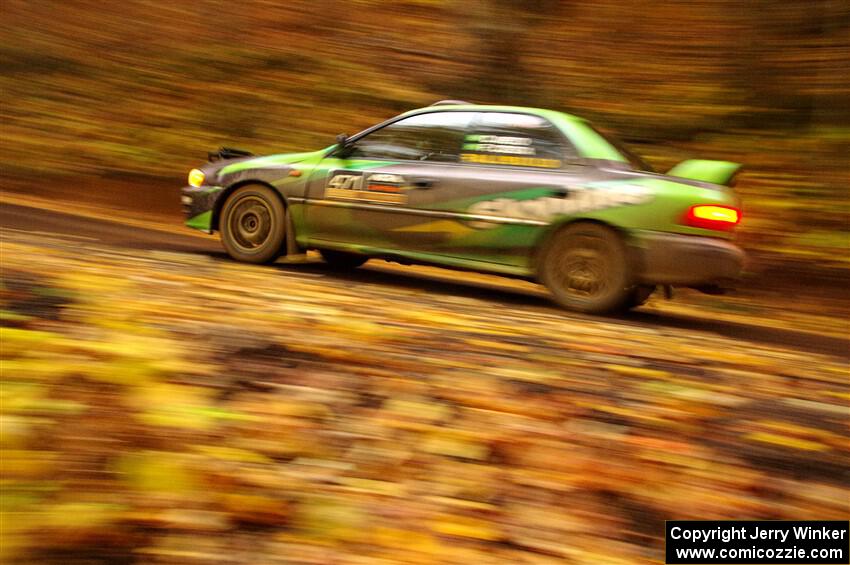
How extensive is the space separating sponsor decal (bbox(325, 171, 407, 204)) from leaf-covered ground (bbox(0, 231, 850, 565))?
94.0 inches

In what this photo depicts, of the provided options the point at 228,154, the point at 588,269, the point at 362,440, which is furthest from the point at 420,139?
the point at 362,440

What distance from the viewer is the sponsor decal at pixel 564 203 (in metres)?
5.80

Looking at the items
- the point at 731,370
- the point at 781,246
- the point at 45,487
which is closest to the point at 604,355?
the point at 731,370

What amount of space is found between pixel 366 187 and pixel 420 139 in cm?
57

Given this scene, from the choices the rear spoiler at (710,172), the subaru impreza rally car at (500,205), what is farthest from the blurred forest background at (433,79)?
the subaru impreza rally car at (500,205)

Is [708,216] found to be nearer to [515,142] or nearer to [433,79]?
[515,142]

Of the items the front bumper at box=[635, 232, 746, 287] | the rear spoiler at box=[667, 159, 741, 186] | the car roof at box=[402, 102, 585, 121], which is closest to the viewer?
the front bumper at box=[635, 232, 746, 287]

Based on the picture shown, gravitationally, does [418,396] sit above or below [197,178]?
below

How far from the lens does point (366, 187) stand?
22.0 ft

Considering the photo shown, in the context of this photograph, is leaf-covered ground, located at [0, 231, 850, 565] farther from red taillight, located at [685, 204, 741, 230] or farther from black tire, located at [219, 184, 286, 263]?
black tire, located at [219, 184, 286, 263]

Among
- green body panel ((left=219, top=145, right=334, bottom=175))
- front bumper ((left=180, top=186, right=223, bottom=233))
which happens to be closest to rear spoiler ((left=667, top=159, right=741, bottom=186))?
green body panel ((left=219, top=145, right=334, bottom=175))

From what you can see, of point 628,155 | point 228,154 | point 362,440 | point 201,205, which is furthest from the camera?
point 228,154

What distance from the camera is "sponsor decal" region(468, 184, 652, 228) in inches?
228

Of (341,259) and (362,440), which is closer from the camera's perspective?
(362,440)
